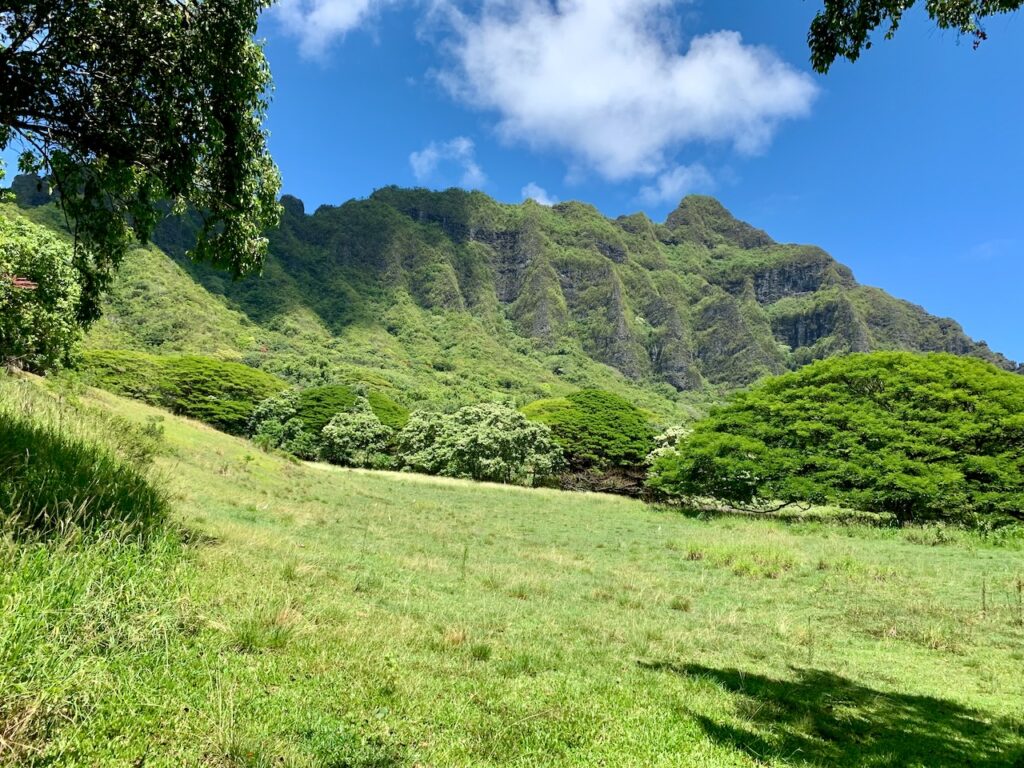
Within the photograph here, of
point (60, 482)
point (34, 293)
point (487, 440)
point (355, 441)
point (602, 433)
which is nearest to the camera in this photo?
point (60, 482)

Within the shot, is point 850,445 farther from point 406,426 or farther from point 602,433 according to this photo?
point 406,426

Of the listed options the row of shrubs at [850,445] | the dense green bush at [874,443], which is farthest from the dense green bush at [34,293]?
the dense green bush at [874,443]

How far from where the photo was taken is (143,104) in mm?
7230

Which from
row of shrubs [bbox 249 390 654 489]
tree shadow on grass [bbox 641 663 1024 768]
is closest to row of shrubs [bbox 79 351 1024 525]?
row of shrubs [bbox 249 390 654 489]

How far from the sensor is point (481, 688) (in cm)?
527

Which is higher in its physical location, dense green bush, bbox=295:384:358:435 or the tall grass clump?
dense green bush, bbox=295:384:358:435

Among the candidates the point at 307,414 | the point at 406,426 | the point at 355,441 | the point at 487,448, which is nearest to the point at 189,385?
the point at 307,414

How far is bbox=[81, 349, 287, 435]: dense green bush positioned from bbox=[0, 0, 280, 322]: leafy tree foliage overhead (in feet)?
279

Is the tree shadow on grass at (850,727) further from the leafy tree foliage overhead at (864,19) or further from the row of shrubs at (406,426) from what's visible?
the row of shrubs at (406,426)

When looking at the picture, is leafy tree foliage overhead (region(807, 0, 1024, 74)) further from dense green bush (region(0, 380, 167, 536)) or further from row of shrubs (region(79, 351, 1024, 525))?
row of shrubs (region(79, 351, 1024, 525))

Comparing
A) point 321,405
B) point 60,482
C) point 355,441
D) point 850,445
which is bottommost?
point 355,441

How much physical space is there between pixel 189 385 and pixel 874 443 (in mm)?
92203

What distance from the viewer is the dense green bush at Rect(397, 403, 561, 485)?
64.8 m

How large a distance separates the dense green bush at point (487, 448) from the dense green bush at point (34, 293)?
150 feet
